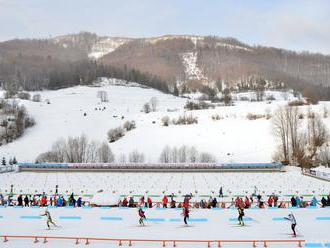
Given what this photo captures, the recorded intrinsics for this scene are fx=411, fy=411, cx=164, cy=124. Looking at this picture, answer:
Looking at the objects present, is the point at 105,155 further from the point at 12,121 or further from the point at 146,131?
the point at 12,121

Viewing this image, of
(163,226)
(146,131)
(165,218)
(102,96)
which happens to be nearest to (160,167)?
(165,218)

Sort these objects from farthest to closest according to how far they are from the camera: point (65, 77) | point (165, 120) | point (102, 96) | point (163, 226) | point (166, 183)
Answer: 1. point (65, 77)
2. point (102, 96)
3. point (165, 120)
4. point (166, 183)
5. point (163, 226)

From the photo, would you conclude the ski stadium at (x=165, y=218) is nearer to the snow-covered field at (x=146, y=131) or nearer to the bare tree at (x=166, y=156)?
the bare tree at (x=166, y=156)

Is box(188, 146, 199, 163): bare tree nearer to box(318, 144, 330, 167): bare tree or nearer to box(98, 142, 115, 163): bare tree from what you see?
box(98, 142, 115, 163): bare tree

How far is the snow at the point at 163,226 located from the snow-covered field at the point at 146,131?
39.4 metres

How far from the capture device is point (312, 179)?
146 feet

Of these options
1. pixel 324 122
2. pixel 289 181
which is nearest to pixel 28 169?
pixel 289 181

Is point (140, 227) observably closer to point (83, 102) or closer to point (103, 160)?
point (103, 160)

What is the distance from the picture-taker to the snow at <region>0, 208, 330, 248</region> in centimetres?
2030

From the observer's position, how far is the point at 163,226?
2289 centimetres

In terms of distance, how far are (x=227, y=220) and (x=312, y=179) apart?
2376 centimetres

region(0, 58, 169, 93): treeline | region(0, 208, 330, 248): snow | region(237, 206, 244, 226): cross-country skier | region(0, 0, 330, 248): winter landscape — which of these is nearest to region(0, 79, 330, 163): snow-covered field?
region(0, 0, 330, 248): winter landscape

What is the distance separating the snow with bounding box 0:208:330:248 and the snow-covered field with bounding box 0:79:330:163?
39441 mm

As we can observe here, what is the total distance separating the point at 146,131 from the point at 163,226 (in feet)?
212
